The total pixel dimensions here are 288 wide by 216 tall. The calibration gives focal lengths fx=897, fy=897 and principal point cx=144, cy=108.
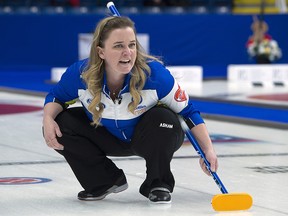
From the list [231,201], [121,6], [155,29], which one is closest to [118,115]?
[231,201]

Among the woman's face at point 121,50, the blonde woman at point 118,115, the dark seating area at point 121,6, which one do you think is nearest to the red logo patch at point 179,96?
the blonde woman at point 118,115

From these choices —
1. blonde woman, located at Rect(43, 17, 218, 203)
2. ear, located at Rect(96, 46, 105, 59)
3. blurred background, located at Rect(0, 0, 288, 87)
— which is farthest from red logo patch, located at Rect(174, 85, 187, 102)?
blurred background, located at Rect(0, 0, 288, 87)

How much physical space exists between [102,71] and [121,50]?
0.17 metres

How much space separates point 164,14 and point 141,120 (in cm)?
1442

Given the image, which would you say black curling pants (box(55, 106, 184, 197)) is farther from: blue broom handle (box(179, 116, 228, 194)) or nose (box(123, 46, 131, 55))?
nose (box(123, 46, 131, 55))

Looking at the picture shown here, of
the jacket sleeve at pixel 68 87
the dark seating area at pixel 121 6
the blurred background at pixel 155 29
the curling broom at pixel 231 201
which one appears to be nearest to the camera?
the curling broom at pixel 231 201

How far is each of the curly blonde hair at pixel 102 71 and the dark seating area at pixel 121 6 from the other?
13792mm

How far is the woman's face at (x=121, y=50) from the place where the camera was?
4.58m

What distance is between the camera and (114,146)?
191 inches

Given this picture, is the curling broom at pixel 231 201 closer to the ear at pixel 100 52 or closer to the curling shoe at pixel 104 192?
the curling shoe at pixel 104 192

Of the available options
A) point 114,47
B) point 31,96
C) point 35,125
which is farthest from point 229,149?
point 31,96

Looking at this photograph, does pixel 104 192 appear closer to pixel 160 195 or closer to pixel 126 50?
pixel 160 195

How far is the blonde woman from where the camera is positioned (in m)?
4.63

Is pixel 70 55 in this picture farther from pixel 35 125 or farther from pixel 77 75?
pixel 77 75
